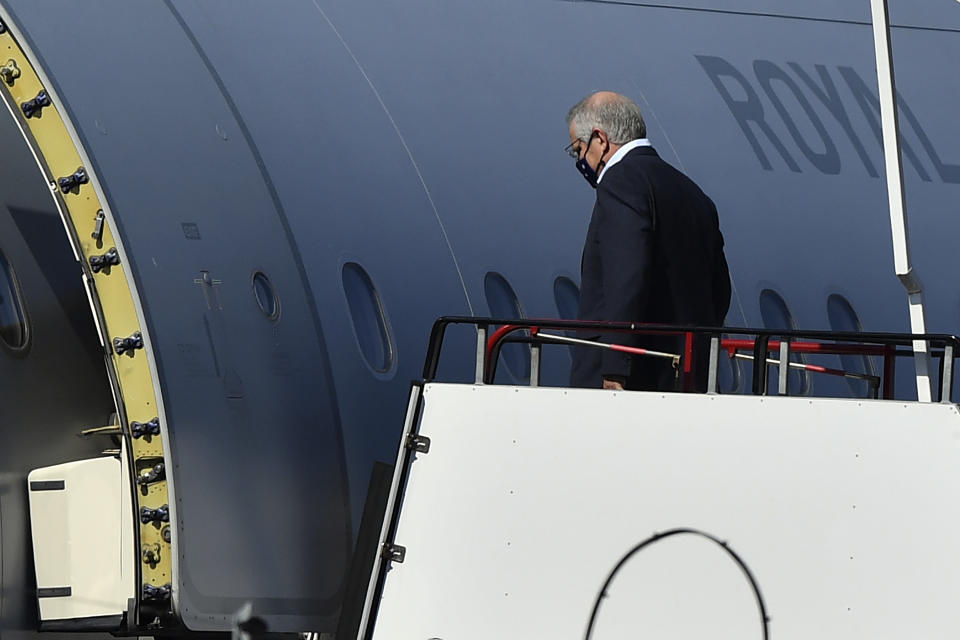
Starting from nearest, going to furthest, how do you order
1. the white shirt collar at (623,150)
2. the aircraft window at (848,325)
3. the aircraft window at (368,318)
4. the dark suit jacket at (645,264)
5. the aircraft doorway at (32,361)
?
the dark suit jacket at (645,264)
the white shirt collar at (623,150)
the aircraft doorway at (32,361)
the aircraft window at (368,318)
the aircraft window at (848,325)

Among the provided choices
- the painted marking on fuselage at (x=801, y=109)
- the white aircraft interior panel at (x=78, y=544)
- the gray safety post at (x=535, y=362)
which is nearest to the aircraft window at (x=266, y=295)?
the white aircraft interior panel at (x=78, y=544)

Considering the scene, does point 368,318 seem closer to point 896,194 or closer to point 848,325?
point 896,194

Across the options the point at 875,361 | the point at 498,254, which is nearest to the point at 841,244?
the point at 875,361

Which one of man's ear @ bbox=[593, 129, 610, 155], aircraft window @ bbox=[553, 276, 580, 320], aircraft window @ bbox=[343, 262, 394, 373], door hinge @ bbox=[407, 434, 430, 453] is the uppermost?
man's ear @ bbox=[593, 129, 610, 155]

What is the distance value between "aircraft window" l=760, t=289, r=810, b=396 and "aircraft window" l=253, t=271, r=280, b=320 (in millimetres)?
2670

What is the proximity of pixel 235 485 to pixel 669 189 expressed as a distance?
75.4 inches

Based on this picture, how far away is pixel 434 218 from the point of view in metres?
6.64

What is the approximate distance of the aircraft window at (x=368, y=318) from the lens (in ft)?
20.6

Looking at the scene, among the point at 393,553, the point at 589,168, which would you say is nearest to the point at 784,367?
the point at 589,168

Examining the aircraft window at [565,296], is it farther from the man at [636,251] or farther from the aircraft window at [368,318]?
the man at [636,251]

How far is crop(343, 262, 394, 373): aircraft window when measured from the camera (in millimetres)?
6266

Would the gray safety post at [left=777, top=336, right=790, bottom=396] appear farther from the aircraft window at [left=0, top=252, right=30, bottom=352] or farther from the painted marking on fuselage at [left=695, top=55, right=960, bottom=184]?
the painted marking on fuselage at [left=695, top=55, right=960, bottom=184]

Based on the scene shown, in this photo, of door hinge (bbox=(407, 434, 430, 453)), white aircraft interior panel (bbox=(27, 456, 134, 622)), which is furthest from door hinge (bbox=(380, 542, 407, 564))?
white aircraft interior panel (bbox=(27, 456, 134, 622))

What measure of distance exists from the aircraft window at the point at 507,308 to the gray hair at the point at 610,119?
1504mm
